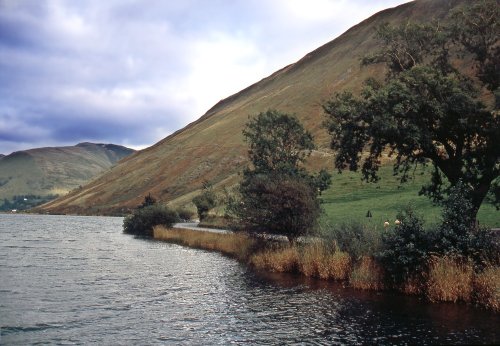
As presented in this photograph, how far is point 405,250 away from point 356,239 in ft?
18.0

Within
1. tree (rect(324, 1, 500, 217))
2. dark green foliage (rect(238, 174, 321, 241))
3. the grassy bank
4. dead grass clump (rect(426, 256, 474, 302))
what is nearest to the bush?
the grassy bank

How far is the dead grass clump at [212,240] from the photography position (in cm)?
4658

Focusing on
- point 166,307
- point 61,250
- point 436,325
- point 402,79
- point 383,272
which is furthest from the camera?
point 61,250

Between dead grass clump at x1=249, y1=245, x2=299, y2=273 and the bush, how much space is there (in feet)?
155

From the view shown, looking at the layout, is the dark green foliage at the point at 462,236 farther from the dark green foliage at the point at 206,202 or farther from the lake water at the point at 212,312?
the dark green foliage at the point at 206,202

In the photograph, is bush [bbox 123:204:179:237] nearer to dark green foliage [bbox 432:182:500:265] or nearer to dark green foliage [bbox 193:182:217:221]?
dark green foliage [bbox 193:182:217:221]

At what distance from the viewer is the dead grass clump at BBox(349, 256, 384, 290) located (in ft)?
91.1

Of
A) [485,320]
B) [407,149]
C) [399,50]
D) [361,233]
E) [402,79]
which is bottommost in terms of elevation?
[485,320]

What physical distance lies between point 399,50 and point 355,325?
2208 cm

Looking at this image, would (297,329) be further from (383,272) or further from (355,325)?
(383,272)

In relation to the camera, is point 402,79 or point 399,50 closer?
point 402,79

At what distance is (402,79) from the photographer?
1244 inches

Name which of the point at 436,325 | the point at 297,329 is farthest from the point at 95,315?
the point at 436,325

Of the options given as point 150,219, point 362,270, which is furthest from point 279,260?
point 150,219
